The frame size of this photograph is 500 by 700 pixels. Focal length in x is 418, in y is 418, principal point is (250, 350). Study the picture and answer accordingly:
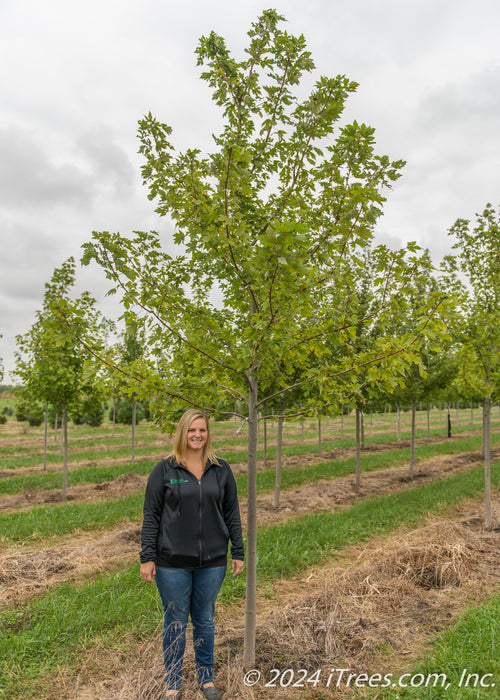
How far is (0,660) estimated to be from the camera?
3.61 metres

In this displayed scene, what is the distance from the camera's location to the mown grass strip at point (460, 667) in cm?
301

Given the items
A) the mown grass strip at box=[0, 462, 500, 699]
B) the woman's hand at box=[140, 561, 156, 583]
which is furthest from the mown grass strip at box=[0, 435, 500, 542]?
the woman's hand at box=[140, 561, 156, 583]

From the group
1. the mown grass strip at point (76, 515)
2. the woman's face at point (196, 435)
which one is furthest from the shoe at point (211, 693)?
the mown grass strip at point (76, 515)

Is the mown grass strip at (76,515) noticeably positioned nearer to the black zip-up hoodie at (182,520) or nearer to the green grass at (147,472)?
the green grass at (147,472)

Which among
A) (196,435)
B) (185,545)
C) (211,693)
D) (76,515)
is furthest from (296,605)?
(76,515)

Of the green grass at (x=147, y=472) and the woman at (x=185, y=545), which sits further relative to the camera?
the green grass at (x=147, y=472)

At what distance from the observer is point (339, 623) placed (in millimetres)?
4078

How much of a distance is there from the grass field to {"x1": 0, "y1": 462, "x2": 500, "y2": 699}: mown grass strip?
17 mm

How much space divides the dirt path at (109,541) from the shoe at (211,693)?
9.31 feet

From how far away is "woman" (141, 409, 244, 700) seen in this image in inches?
120

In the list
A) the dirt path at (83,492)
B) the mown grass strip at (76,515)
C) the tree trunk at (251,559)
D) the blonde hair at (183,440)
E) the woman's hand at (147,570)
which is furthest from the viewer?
the dirt path at (83,492)

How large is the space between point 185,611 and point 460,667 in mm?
2190

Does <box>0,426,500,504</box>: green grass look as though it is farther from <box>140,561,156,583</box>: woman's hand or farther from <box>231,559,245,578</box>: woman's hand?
<box>140,561,156,583</box>: woman's hand

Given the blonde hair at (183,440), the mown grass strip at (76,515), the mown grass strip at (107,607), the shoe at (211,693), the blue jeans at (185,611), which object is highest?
the blonde hair at (183,440)
